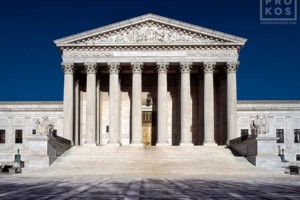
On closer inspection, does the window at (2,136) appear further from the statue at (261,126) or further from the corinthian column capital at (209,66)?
the statue at (261,126)

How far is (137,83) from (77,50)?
880cm

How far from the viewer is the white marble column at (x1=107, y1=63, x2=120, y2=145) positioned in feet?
197

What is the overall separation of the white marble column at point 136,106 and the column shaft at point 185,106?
524cm

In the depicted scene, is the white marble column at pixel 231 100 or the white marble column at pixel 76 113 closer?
the white marble column at pixel 231 100

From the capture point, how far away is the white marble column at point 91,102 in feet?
196

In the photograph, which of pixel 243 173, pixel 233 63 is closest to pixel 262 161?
pixel 243 173

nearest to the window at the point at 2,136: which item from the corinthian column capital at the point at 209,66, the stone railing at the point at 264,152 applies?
the corinthian column capital at the point at 209,66

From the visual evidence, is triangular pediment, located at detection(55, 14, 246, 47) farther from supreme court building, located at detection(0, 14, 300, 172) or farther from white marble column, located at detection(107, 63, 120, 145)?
white marble column, located at detection(107, 63, 120, 145)

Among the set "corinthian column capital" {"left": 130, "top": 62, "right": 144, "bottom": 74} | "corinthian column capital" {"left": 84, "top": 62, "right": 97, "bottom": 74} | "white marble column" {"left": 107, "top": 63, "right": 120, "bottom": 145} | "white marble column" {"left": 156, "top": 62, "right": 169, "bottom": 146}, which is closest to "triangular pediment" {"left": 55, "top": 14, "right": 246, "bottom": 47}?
"corinthian column capital" {"left": 84, "top": 62, "right": 97, "bottom": 74}

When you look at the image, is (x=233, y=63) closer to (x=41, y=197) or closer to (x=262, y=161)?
(x=262, y=161)

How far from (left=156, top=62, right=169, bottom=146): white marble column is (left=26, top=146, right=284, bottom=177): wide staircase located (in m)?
3.24

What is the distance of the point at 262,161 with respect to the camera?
4438 cm

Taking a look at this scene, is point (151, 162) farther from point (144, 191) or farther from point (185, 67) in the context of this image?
point (144, 191)

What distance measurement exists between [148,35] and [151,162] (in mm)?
19540
